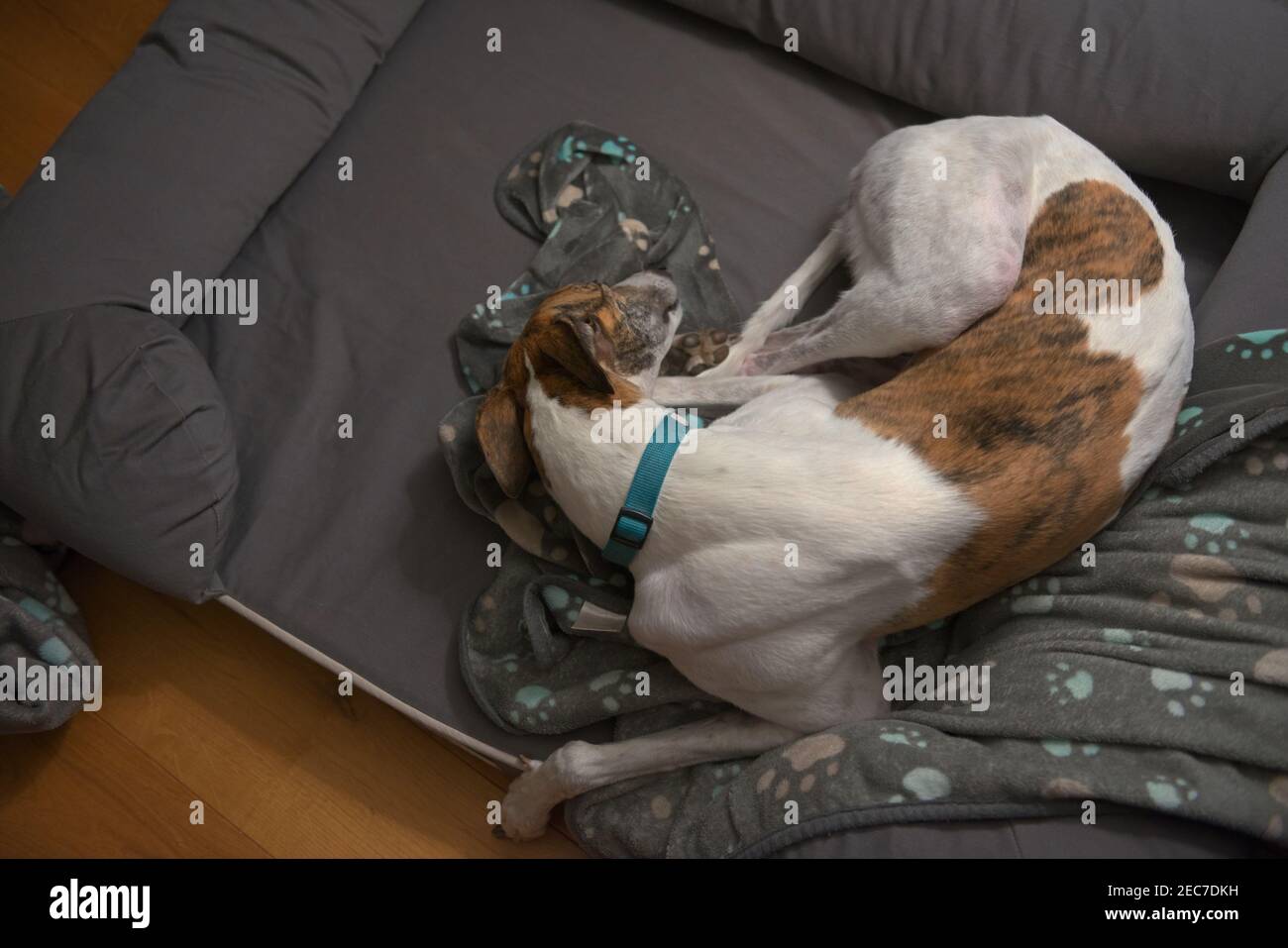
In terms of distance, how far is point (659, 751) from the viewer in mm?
2191

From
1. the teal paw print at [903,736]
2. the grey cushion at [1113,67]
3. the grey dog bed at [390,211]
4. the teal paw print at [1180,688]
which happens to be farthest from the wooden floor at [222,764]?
the grey cushion at [1113,67]

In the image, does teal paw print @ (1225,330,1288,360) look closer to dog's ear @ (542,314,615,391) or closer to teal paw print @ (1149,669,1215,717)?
teal paw print @ (1149,669,1215,717)

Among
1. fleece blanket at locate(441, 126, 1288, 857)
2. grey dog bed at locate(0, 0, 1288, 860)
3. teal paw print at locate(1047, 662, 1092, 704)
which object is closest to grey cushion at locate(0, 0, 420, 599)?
grey dog bed at locate(0, 0, 1288, 860)

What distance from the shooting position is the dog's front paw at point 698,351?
257 cm

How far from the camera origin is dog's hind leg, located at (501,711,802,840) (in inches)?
85.3

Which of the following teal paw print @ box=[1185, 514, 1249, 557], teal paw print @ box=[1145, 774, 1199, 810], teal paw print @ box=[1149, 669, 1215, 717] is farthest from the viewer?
teal paw print @ box=[1185, 514, 1249, 557]

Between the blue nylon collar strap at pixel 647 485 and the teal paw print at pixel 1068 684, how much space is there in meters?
0.88

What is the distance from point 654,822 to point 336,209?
1951mm

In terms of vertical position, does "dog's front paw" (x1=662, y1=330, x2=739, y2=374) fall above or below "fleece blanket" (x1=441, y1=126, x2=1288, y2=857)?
above

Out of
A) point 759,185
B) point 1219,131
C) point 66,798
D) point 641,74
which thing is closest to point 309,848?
point 66,798

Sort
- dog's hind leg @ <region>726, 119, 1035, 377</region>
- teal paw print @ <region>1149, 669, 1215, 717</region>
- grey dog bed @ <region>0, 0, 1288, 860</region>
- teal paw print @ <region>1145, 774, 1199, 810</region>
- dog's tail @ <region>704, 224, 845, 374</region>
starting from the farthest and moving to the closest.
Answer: dog's tail @ <region>704, 224, 845, 374</region> < grey dog bed @ <region>0, 0, 1288, 860</region> < dog's hind leg @ <region>726, 119, 1035, 377</region> < teal paw print @ <region>1149, 669, 1215, 717</region> < teal paw print @ <region>1145, 774, 1199, 810</region>

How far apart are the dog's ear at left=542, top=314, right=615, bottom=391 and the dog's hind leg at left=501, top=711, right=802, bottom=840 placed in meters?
0.82

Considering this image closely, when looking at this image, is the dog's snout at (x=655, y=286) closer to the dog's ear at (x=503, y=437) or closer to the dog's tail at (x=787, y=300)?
the dog's tail at (x=787, y=300)

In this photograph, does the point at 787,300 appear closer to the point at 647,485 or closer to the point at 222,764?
the point at 647,485
